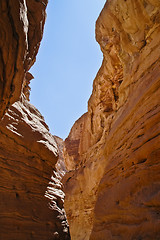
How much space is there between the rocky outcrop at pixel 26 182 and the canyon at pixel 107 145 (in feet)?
0.10

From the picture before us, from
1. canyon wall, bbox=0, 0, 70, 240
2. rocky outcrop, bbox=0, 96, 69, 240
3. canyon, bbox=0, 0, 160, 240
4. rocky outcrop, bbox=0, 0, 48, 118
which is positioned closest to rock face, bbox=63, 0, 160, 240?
canyon, bbox=0, 0, 160, 240

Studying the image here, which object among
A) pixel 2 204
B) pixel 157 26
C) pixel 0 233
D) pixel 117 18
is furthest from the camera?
pixel 117 18

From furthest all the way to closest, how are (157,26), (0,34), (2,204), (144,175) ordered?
(157,26) → (2,204) → (144,175) → (0,34)

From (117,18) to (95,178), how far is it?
37.0 ft

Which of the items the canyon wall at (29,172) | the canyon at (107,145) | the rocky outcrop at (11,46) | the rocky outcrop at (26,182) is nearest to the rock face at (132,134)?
the canyon at (107,145)

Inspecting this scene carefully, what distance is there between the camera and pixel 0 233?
6.12m

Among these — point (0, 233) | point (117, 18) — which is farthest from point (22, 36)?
point (117, 18)

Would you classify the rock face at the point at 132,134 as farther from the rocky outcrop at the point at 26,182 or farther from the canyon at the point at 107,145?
the rocky outcrop at the point at 26,182

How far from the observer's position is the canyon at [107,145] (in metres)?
3.98

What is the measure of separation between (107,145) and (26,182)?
3.78m

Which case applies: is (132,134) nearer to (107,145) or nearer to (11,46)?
(107,145)

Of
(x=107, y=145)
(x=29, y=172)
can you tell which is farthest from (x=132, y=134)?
(x=29, y=172)

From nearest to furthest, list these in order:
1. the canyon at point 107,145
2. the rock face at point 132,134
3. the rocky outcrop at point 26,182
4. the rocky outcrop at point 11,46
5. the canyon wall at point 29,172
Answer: the rocky outcrop at point 11,46 → the canyon at point 107,145 → the rock face at point 132,134 → the canyon wall at point 29,172 → the rocky outcrop at point 26,182

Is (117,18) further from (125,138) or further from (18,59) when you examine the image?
(18,59)
